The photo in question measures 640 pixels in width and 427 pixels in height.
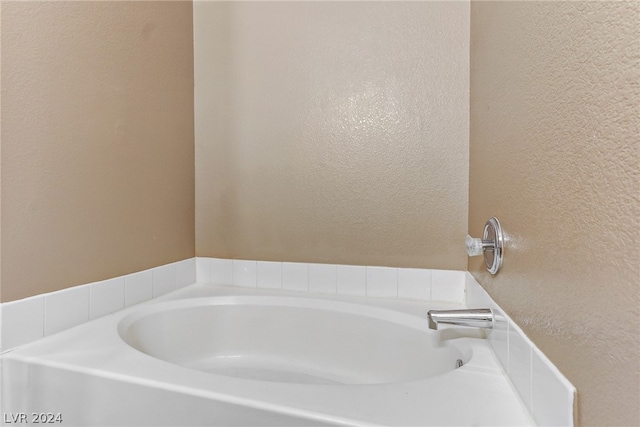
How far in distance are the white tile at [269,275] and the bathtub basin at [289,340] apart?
15 centimetres

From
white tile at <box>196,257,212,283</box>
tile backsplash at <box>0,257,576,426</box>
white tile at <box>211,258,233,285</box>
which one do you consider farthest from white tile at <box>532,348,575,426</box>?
white tile at <box>196,257,212,283</box>

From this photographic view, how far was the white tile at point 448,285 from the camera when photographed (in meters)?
1.50

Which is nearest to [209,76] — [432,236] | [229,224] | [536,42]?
[229,224]

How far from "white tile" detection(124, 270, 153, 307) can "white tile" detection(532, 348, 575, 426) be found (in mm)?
1410

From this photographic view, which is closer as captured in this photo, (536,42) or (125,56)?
(536,42)

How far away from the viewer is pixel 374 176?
159 centimetres

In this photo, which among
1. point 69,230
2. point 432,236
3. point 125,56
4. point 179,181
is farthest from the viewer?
point 179,181

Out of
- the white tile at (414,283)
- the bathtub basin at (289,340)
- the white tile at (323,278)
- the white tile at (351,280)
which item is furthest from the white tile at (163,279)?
the white tile at (414,283)

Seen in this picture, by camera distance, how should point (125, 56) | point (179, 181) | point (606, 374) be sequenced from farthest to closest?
point (179, 181)
point (125, 56)
point (606, 374)

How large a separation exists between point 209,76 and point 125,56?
49 centimetres

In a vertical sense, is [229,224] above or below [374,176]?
below

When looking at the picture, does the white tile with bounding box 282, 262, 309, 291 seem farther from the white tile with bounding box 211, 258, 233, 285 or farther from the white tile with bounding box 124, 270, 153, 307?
the white tile with bounding box 124, 270, 153, 307

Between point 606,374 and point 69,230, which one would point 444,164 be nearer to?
point 606,374

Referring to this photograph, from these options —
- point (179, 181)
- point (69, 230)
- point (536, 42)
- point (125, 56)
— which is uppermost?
point (125, 56)
